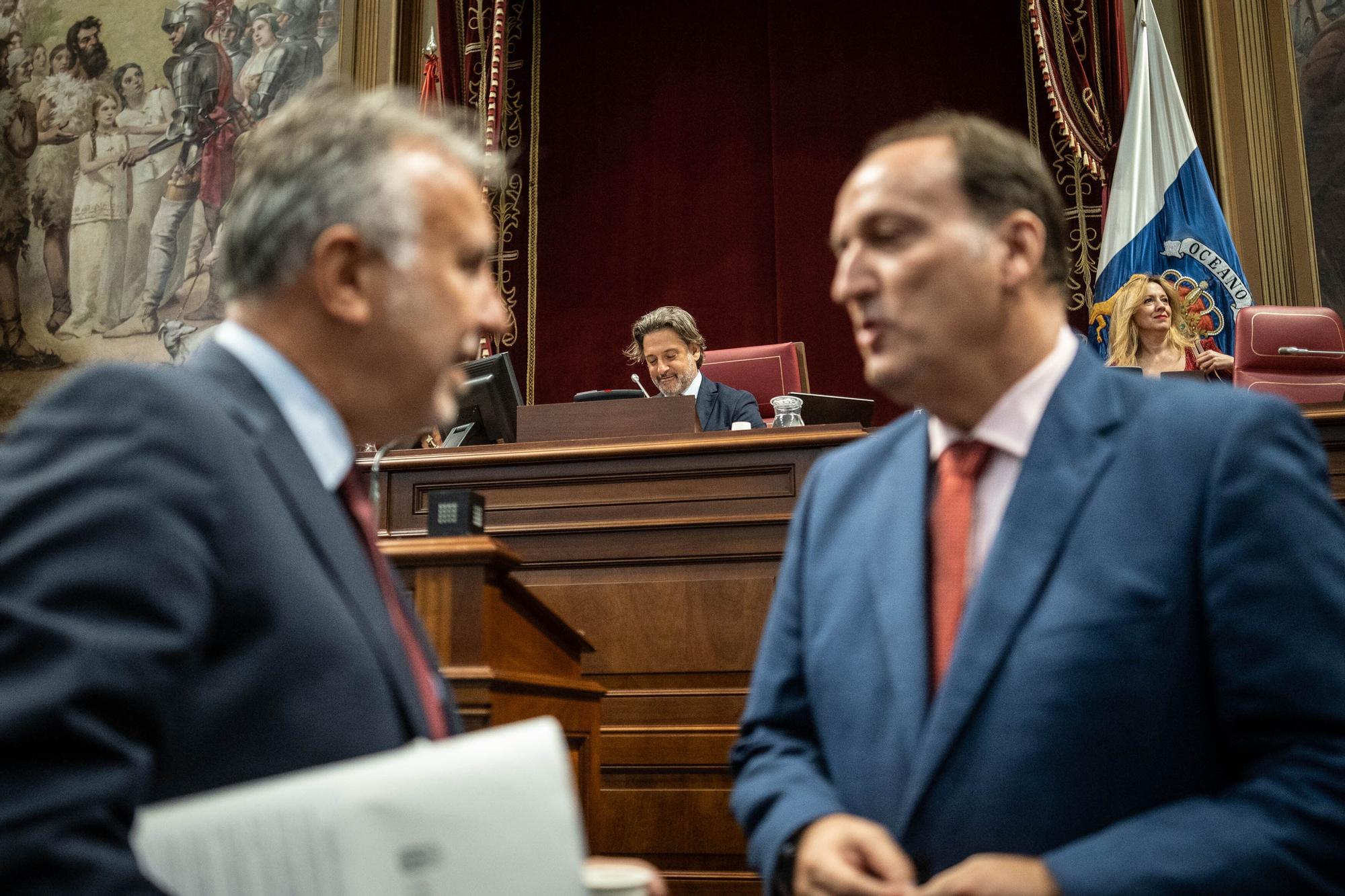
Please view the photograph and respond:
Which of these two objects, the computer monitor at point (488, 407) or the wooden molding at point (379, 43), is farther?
the wooden molding at point (379, 43)

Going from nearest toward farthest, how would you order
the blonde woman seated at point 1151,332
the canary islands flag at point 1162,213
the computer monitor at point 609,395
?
1. the computer monitor at point 609,395
2. the blonde woman seated at point 1151,332
3. the canary islands flag at point 1162,213

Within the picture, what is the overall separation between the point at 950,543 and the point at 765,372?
486 centimetres

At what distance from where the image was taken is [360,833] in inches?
31.6

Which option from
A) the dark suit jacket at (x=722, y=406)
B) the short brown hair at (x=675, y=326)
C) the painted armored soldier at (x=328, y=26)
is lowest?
the dark suit jacket at (x=722, y=406)

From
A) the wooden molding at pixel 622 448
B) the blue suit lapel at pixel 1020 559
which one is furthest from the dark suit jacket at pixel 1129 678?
the wooden molding at pixel 622 448

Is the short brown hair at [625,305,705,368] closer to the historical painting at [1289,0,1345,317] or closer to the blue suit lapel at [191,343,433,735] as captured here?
the historical painting at [1289,0,1345,317]

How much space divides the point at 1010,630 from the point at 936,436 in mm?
343

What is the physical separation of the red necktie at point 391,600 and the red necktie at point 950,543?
0.55 metres

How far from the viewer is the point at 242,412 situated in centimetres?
104

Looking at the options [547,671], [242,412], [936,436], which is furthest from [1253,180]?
[242,412]

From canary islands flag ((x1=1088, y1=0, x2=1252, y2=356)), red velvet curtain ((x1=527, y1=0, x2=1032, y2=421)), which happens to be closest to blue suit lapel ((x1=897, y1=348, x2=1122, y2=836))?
canary islands flag ((x1=1088, y1=0, x2=1252, y2=356))

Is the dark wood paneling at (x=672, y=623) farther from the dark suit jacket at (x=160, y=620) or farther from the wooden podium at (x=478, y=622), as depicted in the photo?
the dark suit jacket at (x=160, y=620)

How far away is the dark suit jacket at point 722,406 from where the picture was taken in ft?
18.8

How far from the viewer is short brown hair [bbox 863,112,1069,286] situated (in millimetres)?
1474
